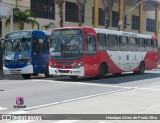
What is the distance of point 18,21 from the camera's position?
109 feet

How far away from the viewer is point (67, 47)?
19.6 meters

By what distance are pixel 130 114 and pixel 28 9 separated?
2587 cm

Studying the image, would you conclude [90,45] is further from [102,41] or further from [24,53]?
[24,53]

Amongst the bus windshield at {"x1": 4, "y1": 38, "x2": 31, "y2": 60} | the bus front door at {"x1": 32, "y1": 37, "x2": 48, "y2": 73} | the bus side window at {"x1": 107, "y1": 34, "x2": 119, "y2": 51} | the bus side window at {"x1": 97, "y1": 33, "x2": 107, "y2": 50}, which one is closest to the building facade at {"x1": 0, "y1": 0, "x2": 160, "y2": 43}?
the bus windshield at {"x1": 4, "y1": 38, "x2": 31, "y2": 60}

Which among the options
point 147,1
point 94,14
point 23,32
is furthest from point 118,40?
point 147,1

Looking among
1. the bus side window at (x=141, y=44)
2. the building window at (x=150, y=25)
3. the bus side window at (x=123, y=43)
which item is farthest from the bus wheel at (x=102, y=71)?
the building window at (x=150, y=25)

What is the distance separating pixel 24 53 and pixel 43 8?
1614 cm

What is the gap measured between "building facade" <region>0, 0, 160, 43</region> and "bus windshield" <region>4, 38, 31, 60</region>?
7302 millimetres

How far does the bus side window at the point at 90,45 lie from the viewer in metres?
19.8

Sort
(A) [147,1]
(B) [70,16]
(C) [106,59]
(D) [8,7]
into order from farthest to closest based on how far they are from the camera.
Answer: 1. (A) [147,1]
2. (B) [70,16]
3. (D) [8,7]
4. (C) [106,59]

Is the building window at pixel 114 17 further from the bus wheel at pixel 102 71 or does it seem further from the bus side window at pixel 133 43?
the bus wheel at pixel 102 71

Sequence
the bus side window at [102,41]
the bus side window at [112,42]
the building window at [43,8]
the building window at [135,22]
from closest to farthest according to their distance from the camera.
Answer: the bus side window at [102,41], the bus side window at [112,42], the building window at [43,8], the building window at [135,22]

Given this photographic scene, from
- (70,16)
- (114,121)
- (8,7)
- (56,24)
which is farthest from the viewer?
(70,16)

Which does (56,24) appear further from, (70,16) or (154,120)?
(154,120)
